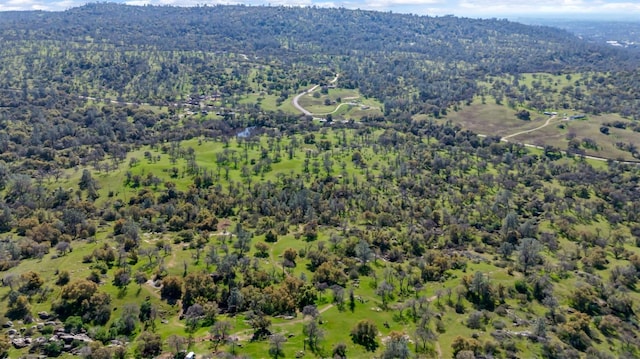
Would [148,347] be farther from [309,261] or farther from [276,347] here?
[309,261]

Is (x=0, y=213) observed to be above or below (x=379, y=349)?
above

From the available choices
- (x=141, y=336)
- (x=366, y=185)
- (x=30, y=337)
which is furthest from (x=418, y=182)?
(x=30, y=337)

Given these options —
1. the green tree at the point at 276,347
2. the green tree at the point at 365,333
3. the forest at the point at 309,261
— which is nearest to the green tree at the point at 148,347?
the forest at the point at 309,261

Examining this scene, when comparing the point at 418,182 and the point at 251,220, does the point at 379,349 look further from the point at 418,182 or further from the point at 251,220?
the point at 418,182

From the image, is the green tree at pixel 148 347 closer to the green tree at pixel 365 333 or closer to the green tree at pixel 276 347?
the green tree at pixel 276 347

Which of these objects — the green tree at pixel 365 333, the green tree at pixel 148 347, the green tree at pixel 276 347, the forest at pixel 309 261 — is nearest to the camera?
the green tree at pixel 148 347

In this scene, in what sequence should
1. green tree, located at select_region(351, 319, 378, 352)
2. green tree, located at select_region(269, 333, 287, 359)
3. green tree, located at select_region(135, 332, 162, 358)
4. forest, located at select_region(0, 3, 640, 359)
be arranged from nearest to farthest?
green tree, located at select_region(135, 332, 162, 358) < green tree, located at select_region(269, 333, 287, 359) < green tree, located at select_region(351, 319, 378, 352) < forest, located at select_region(0, 3, 640, 359)

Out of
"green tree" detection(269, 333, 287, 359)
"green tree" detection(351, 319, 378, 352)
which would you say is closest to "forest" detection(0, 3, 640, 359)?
"green tree" detection(351, 319, 378, 352)

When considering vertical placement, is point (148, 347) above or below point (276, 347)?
above

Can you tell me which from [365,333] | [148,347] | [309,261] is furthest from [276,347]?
[309,261]

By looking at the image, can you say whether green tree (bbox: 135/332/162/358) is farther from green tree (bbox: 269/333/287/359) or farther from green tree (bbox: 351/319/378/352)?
green tree (bbox: 351/319/378/352)

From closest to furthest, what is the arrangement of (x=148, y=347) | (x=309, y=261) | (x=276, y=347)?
1. (x=276, y=347)
2. (x=148, y=347)
3. (x=309, y=261)
